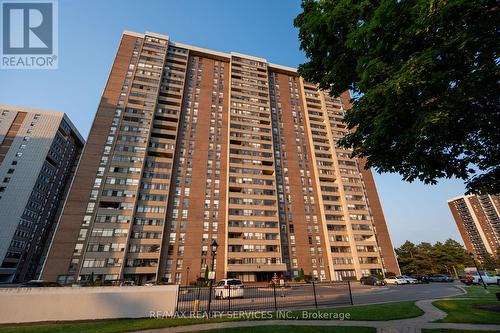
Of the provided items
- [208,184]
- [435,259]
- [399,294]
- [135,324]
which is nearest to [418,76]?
[135,324]

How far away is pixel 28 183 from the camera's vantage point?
2953 inches

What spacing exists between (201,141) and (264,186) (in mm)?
21704

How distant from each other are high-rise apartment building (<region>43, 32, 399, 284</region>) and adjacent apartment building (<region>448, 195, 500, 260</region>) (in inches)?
4243

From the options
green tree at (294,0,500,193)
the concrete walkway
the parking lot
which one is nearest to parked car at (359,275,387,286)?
the parking lot

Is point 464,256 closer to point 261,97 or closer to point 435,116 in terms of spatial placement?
point 261,97

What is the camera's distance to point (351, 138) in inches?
414

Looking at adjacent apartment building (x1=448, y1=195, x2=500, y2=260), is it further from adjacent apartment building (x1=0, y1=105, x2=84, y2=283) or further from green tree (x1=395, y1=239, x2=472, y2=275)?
adjacent apartment building (x1=0, y1=105, x2=84, y2=283)

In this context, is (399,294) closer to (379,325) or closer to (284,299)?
(284,299)

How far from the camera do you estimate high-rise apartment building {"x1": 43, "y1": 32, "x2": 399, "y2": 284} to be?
4884 centimetres

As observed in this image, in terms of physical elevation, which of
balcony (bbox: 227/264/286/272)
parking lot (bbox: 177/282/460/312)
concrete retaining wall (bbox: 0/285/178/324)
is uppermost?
balcony (bbox: 227/264/286/272)

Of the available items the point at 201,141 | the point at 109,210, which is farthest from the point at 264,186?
the point at 109,210

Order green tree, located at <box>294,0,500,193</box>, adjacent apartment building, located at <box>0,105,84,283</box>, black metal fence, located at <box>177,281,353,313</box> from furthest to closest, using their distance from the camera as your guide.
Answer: adjacent apartment building, located at <box>0,105,84,283</box>, black metal fence, located at <box>177,281,353,313</box>, green tree, located at <box>294,0,500,193</box>

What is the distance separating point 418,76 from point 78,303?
18588 mm

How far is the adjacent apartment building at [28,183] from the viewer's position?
69438mm
